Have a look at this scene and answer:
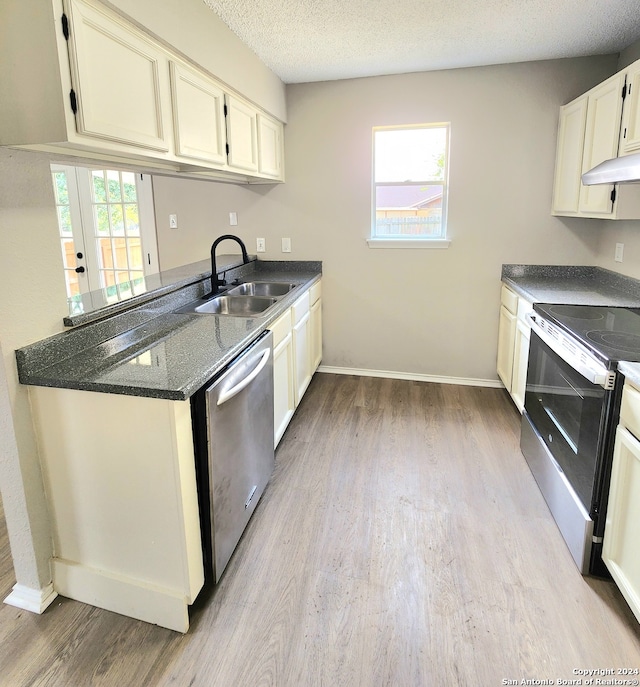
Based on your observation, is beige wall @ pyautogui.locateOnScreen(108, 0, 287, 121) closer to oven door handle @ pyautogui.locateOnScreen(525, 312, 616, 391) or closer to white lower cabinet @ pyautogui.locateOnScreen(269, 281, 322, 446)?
white lower cabinet @ pyautogui.locateOnScreen(269, 281, 322, 446)

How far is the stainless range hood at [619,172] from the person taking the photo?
1620mm

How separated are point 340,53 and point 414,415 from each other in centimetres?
243

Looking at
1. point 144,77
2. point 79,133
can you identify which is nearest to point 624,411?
point 79,133

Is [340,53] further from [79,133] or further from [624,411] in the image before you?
[624,411]

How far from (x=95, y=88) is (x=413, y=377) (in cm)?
305

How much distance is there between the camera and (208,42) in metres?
2.17

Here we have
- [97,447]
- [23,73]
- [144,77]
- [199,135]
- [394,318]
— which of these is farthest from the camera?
[394,318]

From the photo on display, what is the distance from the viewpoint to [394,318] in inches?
148

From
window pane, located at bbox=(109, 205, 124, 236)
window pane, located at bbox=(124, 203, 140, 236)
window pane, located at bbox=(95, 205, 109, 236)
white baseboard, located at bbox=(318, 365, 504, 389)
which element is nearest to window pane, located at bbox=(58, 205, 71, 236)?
window pane, located at bbox=(95, 205, 109, 236)

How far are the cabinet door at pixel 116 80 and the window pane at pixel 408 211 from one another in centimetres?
210

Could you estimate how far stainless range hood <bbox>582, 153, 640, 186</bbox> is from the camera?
1.62 metres

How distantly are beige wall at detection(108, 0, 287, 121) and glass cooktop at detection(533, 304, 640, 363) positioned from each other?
204cm

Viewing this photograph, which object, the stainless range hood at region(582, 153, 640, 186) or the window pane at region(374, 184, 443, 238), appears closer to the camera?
the stainless range hood at region(582, 153, 640, 186)

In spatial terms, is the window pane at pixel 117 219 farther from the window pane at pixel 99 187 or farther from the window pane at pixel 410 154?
the window pane at pixel 410 154
